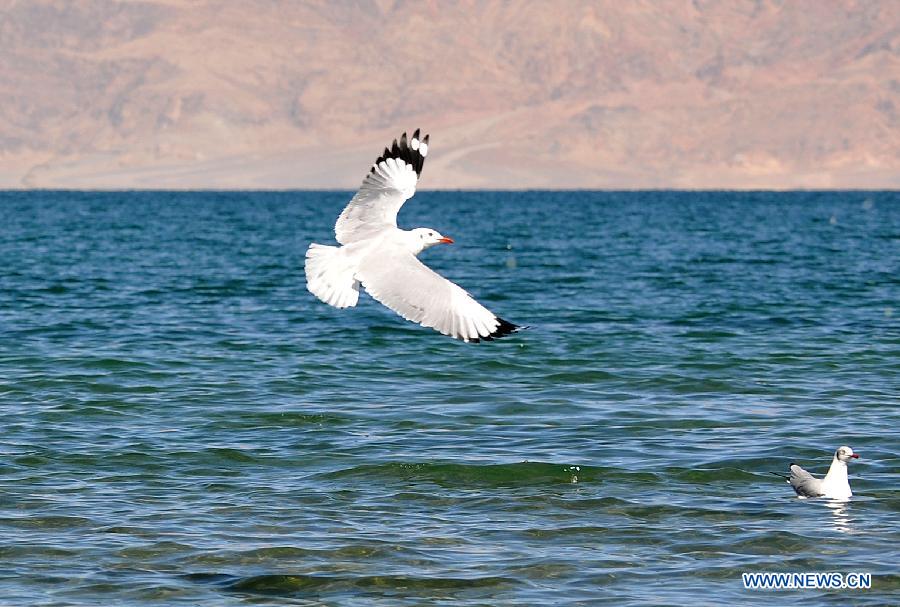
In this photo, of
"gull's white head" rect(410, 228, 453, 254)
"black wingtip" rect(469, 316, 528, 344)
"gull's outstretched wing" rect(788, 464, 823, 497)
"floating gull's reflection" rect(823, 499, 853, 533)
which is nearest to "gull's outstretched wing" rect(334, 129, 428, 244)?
"gull's white head" rect(410, 228, 453, 254)

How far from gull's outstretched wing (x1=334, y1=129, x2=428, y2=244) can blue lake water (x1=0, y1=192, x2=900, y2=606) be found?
2.96m

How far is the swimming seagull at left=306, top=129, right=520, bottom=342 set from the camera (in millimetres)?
14172

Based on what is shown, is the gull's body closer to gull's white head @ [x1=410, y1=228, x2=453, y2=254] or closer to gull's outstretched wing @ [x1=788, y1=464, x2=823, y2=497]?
gull's outstretched wing @ [x1=788, y1=464, x2=823, y2=497]

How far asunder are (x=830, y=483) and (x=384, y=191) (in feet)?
19.1

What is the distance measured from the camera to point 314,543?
568 inches

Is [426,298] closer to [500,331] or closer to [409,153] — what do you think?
[500,331]

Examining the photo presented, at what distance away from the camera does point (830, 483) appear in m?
15.9

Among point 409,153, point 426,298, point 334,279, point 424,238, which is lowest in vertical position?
point 426,298

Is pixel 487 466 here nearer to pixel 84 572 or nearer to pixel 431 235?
pixel 431 235

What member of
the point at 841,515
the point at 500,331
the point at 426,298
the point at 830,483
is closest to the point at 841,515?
the point at 841,515

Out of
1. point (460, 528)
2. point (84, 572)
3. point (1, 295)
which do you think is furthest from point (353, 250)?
point (1, 295)

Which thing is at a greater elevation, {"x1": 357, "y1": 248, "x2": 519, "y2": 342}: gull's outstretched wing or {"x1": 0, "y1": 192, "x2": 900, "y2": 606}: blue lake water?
{"x1": 357, "y1": 248, "x2": 519, "y2": 342}: gull's outstretched wing

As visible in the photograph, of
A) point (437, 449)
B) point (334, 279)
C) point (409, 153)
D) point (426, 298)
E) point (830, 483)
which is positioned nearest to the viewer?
point (426, 298)

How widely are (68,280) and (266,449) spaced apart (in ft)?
101
